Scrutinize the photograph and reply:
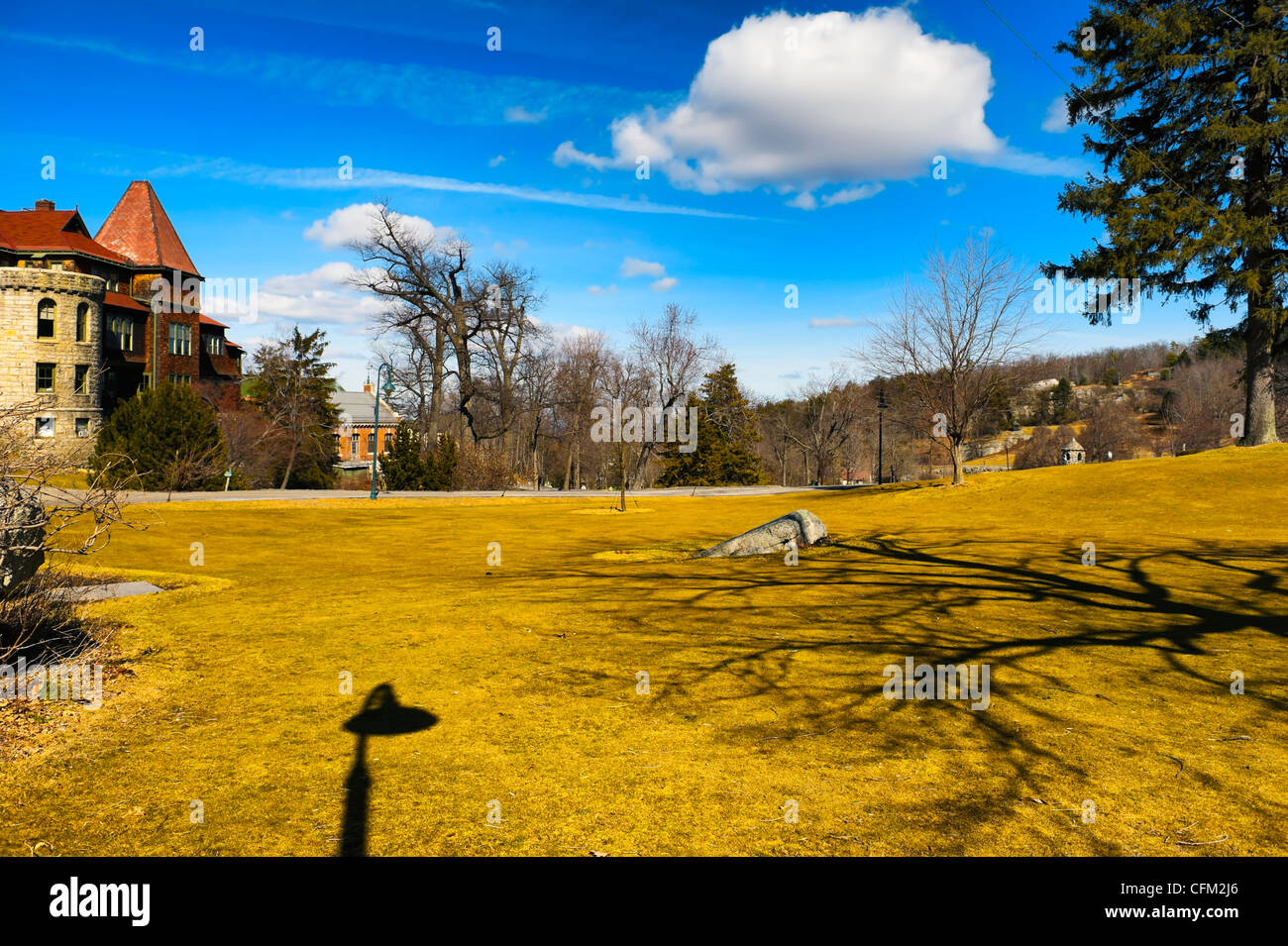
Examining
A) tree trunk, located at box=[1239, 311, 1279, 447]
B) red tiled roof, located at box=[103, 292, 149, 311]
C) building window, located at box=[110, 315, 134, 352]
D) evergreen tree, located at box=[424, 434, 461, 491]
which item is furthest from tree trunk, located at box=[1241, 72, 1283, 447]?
red tiled roof, located at box=[103, 292, 149, 311]

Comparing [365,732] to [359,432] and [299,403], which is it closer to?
[299,403]

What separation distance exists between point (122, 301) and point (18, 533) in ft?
157

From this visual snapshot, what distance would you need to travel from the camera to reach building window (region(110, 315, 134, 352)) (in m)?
42.5

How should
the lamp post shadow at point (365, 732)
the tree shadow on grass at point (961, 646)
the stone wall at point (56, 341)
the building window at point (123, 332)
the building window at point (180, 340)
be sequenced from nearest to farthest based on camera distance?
the lamp post shadow at point (365, 732)
the tree shadow on grass at point (961, 646)
the stone wall at point (56, 341)
the building window at point (123, 332)
the building window at point (180, 340)

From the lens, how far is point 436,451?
43.6 metres

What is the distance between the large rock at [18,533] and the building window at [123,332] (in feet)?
148

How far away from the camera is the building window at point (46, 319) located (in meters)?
38.3

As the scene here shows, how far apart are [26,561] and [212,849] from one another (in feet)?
13.4

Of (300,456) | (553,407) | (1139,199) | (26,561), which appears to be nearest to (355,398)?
(553,407)

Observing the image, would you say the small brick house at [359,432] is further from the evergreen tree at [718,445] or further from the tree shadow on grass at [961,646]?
the tree shadow on grass at [961,646]

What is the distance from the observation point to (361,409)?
93000 millimetres

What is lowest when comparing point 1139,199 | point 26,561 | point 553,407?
point 26,561

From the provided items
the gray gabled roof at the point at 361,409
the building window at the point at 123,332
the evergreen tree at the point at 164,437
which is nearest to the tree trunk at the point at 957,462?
the evergreen tree at the point at 164,437
